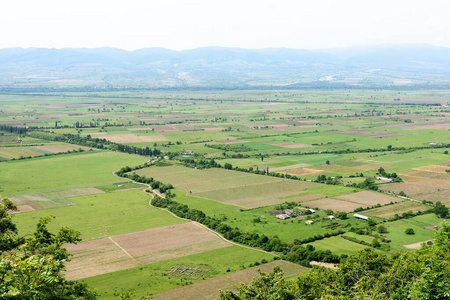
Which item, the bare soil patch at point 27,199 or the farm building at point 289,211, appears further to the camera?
the bare soil patch at point 27,199

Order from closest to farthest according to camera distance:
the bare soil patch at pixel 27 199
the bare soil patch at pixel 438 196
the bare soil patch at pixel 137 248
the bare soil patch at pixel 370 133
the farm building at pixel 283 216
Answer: the bare soil patch at pixel 137 248
the farm building at pixel 283 216
the bare soil patch at pixel 27 199
the bare soil patch at pixel 438 196
the bare soil patch at pixel 370 133

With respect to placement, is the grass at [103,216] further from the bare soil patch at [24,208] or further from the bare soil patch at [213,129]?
the bare soil patch at [213,129]

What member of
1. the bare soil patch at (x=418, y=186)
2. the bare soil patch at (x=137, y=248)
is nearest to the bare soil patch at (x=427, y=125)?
the bare soil patch at (x=418, y=186)

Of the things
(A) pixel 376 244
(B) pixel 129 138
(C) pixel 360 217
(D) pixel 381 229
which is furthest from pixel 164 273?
(B) pixel 129 138

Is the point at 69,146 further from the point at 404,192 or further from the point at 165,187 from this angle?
the point at 404,192

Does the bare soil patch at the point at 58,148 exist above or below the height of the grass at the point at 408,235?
above

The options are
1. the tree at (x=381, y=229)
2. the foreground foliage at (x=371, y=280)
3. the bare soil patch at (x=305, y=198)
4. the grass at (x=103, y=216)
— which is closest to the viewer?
the foreground foliage at (x=371, y=280)

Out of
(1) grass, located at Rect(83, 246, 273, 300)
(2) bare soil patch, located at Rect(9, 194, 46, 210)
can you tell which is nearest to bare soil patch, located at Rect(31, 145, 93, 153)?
(2) bare soil patch, located at Rect(9, 194, 46, 210)

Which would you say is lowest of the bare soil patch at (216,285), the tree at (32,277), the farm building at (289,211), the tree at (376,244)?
the bare soil patch at (216,285)
